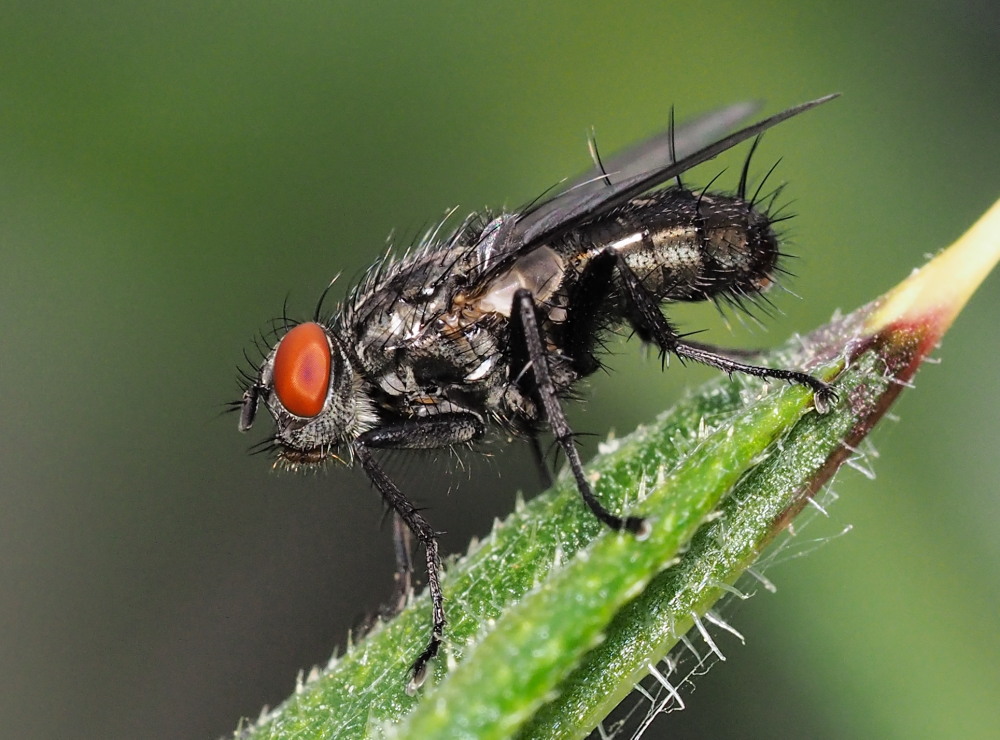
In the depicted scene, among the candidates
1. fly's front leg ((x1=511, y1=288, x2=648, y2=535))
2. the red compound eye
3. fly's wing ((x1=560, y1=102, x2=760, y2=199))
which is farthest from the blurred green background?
the red compound eye

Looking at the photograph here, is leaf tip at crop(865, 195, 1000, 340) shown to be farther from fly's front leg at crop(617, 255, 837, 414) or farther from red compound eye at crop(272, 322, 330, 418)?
red compound eye at crop(272, 322, 330, 418)

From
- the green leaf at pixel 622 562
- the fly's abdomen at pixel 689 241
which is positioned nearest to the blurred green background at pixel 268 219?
the fly's abdomen at pixel 689 241

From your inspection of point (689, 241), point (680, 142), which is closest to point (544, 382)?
point (689, 241)

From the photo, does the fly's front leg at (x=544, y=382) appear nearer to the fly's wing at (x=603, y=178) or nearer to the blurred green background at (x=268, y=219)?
the fly's wing at (x=603, y=178)

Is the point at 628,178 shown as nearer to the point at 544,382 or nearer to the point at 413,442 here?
the point at 544,382

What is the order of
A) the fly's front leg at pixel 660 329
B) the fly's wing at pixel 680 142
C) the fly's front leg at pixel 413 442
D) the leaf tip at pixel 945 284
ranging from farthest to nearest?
the fly's wing at pixel 680 142 → the fly's front leg at pixel 413 442 → the fly's front leg at pixel 660 329 → the leaf tip at pixel 945 284

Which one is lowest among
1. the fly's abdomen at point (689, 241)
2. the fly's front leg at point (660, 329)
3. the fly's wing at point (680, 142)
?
the fly's front leg at point (660, 329)

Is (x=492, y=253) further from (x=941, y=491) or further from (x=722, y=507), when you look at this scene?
(x=941, y=491)
